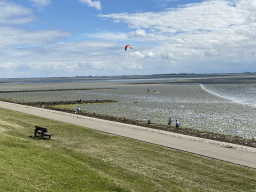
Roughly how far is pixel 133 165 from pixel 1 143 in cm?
745

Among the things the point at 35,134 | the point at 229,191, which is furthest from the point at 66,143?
the point at 229,191

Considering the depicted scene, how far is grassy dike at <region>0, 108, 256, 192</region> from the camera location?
10102 millimetres

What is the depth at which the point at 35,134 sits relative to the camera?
18859mm

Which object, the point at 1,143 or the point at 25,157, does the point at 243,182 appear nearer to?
the point at 25,157

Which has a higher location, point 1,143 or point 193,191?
point 1,143

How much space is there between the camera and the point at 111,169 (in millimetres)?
12992

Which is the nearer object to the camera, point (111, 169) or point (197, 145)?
point (111, 169)

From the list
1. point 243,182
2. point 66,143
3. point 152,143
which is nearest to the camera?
point 243,182

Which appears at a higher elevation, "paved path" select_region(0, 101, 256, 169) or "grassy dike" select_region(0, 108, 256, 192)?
"paved path" select_region(0, 101, 256, 169)

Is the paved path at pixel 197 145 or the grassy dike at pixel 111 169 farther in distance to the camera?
the paved path at pixel 197 145

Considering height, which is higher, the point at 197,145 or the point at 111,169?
the point at 197,145

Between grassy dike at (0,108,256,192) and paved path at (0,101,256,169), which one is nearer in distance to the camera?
grassy dike at (0,108,256,192)

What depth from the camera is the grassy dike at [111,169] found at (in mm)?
10102

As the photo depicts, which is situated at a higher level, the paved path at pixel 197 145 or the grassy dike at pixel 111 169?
the paved path at pixel 197 145
